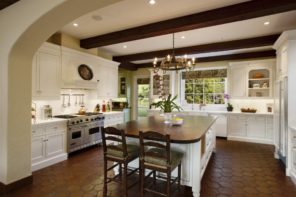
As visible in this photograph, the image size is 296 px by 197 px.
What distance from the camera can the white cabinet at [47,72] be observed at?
3.58m

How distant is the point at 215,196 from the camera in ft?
8.32

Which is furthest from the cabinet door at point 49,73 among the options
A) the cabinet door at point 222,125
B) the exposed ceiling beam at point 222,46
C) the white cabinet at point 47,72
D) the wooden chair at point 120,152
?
the cabinet door at point 222,125

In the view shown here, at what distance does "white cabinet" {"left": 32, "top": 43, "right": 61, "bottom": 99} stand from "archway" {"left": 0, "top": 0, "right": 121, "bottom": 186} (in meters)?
0.75

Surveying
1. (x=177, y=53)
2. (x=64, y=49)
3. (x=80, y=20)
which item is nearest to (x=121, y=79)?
(x=177, y=53)

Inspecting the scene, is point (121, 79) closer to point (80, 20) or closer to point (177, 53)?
point (177, 53)

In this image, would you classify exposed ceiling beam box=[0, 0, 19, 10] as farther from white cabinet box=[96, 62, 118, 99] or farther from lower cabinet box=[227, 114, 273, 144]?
lower cabinet box=[227, 114, 273, 144]

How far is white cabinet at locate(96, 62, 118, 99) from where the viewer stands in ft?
17.7

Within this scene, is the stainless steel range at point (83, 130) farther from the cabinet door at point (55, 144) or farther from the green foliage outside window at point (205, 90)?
the green foliage outside window at point (205, 90)

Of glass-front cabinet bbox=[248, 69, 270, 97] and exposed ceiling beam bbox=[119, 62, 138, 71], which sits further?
exposed ceiling beam bbox=[119, 62, 138, 71]

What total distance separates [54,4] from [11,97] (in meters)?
1.53

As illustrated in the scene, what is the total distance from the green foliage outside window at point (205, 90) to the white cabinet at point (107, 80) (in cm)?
285

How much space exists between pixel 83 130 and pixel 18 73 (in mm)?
2045

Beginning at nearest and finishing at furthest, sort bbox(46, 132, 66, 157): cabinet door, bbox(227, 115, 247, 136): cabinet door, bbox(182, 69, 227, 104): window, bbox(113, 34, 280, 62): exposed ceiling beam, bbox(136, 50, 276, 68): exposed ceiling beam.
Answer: bbox(46, 132, 66, 157): cabinet door, bbox(113, 34, 280, 62): exposed ceiling beam, bbox(136, 50, 276, 68): exposed ceiling beam, bbox(227, 115, 247, 136): cabinet door, bbox(182, 69, 227, 104): window

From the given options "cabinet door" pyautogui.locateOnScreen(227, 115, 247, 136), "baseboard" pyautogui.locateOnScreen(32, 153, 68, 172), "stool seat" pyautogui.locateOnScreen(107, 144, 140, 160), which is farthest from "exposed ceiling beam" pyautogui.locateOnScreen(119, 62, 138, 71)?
"stool seat" pyautogui.locateOnScreen(107, 144, 140, 160)
